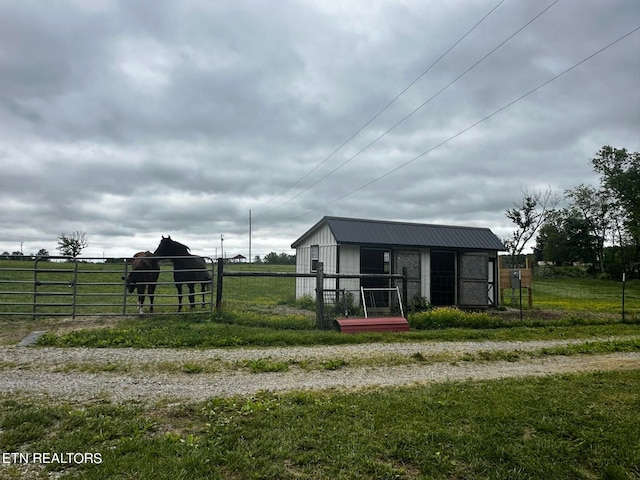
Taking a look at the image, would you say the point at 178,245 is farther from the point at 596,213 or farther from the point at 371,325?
the point at 596,213

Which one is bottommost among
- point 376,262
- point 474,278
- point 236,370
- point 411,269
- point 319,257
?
point 236,370

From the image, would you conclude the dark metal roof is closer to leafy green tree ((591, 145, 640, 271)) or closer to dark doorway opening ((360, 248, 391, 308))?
dark doorway opening ((360, 248, 391, 308))

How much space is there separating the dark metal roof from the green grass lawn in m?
11.2

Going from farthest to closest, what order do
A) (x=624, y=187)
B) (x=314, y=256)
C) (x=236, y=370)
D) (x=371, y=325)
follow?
(x=624, y=187), (x=314, y=256), (x=371, y=325), (x=236, y=370)

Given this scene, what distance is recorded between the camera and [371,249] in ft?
57.2

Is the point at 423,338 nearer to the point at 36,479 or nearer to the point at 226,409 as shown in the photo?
the point at 226,409

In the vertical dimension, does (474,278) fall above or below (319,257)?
below

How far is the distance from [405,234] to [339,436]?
569 inches

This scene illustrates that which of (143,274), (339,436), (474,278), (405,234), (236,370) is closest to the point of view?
(339,436)

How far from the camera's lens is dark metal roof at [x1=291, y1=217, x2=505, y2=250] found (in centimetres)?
1697

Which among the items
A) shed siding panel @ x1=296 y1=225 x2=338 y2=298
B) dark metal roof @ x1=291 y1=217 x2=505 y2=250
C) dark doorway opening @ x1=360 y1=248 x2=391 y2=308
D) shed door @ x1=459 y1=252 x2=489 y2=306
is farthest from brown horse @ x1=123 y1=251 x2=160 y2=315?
shed door @ x1=459 y1=252 x2=489 y2=306

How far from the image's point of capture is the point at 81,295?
38.7 feet

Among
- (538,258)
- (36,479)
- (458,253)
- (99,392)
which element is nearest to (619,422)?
(36,479)

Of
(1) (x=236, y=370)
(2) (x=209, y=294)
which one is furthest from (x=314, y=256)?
(1) (x=236, y=370)
